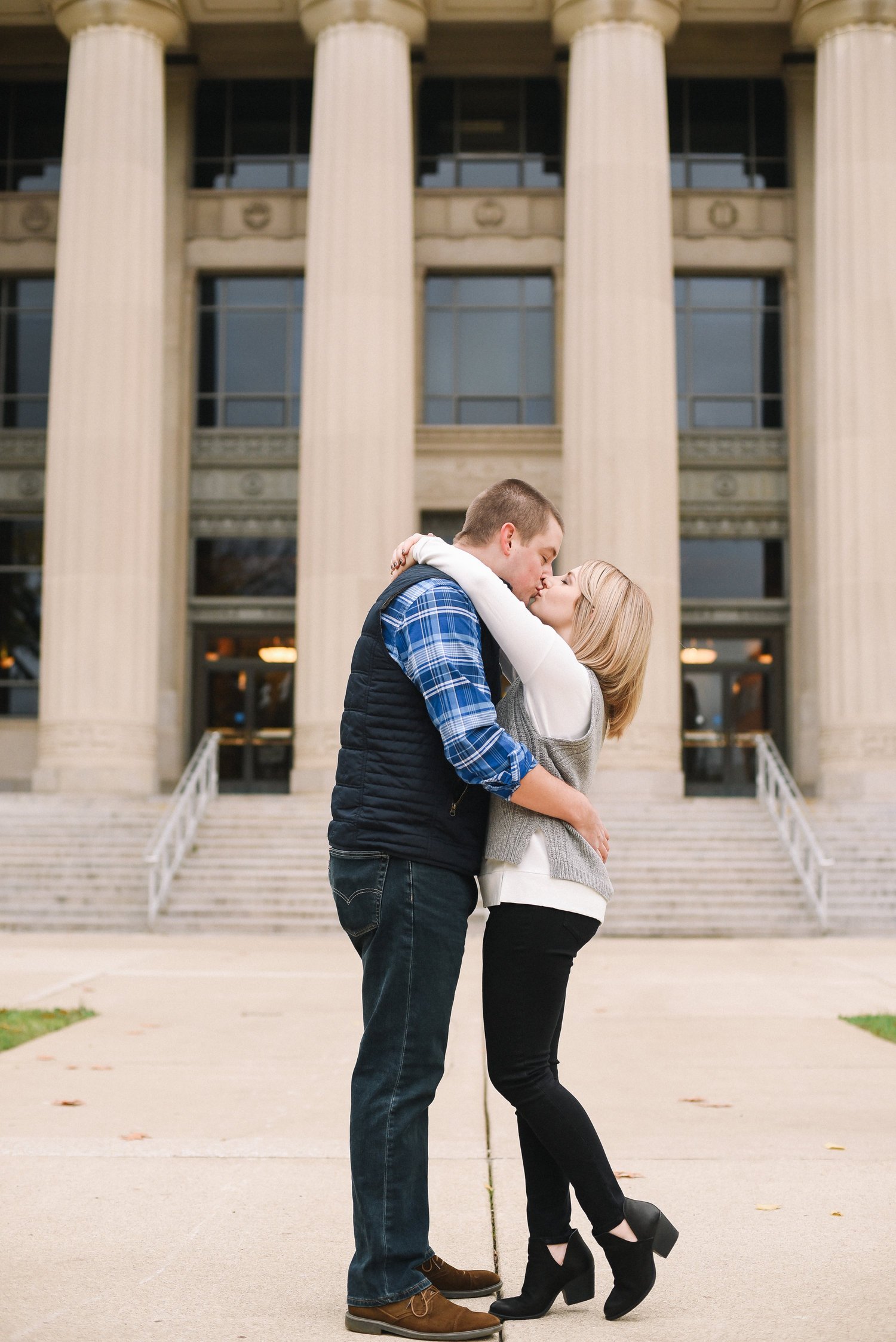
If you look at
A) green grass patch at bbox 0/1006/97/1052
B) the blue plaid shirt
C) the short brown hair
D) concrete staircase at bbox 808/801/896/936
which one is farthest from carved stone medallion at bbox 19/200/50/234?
the blue plaid shirt

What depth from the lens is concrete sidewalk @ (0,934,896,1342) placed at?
364 cm

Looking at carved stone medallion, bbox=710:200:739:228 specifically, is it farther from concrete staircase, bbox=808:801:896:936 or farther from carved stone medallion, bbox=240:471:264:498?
concrete staircase, bbox=808:801:896:936

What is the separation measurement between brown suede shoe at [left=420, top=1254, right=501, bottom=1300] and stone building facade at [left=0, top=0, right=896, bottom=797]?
68.9 ft

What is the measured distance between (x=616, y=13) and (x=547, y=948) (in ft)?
86.0

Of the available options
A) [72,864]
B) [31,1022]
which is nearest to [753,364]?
[72,864]

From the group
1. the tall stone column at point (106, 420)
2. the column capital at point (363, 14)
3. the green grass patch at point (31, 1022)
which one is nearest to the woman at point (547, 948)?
the green grass patch at point (31, 1022)

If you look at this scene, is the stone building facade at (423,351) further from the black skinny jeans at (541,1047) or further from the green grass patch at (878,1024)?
the black skinny jeans at (541,1047)

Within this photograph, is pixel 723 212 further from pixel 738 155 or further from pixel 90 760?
pixel 90 760

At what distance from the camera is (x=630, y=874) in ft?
62.4

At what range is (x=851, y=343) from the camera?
25.7 metres

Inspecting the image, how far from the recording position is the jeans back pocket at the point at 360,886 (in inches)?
138

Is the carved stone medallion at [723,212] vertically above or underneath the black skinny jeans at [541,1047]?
above

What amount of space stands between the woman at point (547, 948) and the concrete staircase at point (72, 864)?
14.4 metres

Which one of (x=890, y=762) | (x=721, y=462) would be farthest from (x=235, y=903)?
(x=721, y=462)
